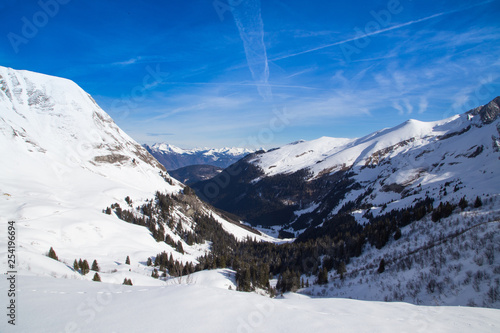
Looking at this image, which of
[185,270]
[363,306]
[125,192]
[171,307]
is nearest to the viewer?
[171,307]

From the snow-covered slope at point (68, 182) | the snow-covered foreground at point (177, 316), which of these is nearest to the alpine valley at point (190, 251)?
the snow-covered foreground at point (177, 316)

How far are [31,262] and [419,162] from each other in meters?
160

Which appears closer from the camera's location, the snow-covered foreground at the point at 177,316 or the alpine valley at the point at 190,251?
the snow-covered foreground at the point at 177,316

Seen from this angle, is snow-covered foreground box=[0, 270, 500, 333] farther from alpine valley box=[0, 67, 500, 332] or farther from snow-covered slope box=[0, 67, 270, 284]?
snow-covered slope box=[0, 67, 270, 284]

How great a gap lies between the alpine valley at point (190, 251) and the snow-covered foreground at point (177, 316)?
7 cm

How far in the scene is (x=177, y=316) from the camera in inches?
295

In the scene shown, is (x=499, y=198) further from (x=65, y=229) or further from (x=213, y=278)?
(x=65, y=229)

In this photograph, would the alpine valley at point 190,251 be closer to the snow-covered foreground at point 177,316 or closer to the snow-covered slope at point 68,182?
the snow-covered foreground at point 177,316

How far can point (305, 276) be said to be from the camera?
5356 cm

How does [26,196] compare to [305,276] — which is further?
[26,196]

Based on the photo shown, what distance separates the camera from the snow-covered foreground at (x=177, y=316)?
22.5ft

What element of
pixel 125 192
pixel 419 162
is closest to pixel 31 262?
pixel 125 192

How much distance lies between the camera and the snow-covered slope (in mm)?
40000

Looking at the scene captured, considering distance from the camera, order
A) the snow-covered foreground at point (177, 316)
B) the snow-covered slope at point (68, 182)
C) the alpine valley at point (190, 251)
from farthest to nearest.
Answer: the snow-covered slope at point (68, 182) → the alpine valley at point (190, 251) → the snow-covered foreground at point (177, 316)
